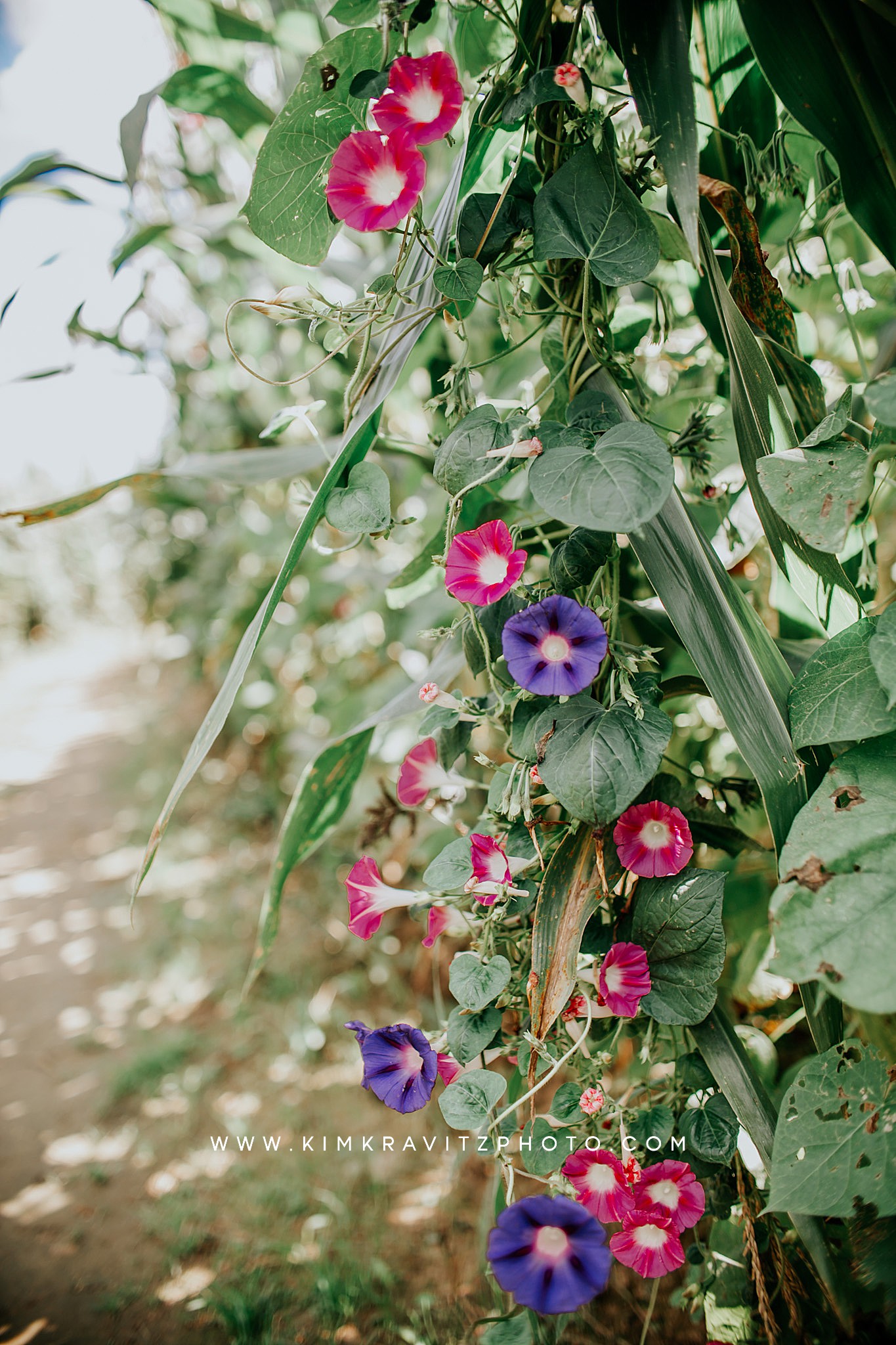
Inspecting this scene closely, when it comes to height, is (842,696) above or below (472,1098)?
above

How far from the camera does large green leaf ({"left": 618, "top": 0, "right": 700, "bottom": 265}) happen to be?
1.56 feet

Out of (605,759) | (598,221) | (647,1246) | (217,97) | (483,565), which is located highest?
(217,97)

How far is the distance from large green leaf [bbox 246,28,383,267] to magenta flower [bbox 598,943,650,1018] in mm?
582

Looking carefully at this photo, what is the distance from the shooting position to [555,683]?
46 cm

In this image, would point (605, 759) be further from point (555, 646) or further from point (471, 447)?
point (471, 447)

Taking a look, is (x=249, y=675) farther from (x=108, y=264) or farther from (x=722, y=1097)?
(x=722, y=1097)

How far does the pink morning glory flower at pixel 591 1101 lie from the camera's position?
477mm

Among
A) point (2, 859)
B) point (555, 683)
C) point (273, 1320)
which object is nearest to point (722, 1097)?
point (555, 683)

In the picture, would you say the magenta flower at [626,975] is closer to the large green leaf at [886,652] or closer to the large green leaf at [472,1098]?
the large green leaf at [472,1098]

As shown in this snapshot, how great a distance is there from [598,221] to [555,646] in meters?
0.29

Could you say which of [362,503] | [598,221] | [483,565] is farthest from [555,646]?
[598,221]

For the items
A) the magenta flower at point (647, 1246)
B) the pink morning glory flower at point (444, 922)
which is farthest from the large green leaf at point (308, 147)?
the magenta flower at point (647, 1246)

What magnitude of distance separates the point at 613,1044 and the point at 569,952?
0.16m

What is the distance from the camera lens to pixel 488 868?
51 centimetres
